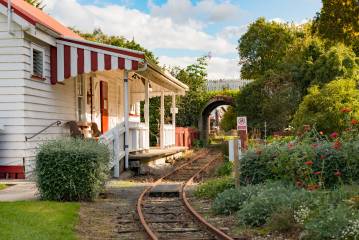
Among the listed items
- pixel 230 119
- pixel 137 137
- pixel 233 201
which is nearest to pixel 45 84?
pixel 137 137

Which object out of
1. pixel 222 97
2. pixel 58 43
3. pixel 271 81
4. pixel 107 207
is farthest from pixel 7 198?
pixel 222 97

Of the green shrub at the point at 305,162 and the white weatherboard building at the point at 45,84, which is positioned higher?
the white weatherboard building at the point at 45,84

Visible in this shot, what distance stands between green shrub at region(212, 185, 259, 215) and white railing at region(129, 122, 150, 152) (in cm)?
950

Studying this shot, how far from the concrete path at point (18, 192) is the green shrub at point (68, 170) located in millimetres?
573

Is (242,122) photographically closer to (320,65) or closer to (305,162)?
(305,162)

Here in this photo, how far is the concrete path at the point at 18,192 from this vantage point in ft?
38.7

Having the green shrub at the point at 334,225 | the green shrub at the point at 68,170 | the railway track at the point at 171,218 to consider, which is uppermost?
the green shrub at the point at 68,170

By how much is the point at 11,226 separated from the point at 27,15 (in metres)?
7.27

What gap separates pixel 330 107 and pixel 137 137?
712 centimetres

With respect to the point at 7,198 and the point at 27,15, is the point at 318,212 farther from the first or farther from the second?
the point at 27,15

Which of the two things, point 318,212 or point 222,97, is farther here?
point 222,97

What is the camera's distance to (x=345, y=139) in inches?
428

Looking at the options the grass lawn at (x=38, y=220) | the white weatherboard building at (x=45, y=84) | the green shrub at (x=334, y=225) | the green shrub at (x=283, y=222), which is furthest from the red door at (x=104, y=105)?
the green shrub at (x=334, y=225)

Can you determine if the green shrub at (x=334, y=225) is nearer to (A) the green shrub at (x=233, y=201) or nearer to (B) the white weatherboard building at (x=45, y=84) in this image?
(A) the green shrub at (x=233, y=201)
